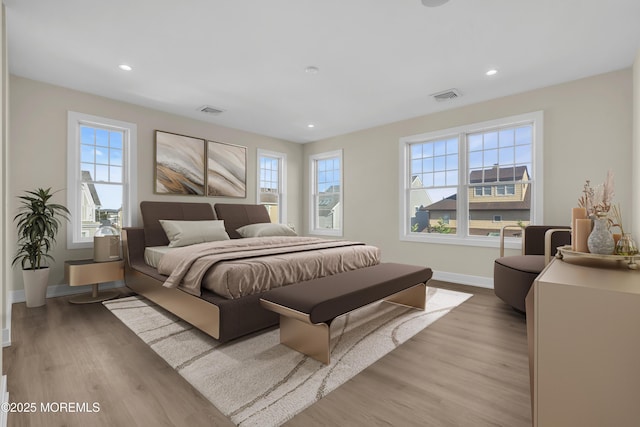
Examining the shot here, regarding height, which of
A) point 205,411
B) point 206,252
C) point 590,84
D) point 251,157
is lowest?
point 205,411

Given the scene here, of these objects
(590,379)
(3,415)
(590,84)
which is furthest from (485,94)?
(3,415)

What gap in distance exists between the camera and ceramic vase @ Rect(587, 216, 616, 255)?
1482mm

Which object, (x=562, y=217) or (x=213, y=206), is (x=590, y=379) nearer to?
(x=562, y=217)

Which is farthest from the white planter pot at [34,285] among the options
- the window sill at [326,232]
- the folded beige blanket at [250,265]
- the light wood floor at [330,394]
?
the window sill at [326,232]

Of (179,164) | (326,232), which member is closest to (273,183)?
(326,232)

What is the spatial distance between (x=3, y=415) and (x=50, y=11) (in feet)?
8.78

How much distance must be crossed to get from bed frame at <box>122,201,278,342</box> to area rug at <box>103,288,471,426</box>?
131 mm

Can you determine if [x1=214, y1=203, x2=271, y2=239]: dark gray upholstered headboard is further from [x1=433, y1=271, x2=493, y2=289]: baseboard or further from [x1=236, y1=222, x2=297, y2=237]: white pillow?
[x1=433, y1=271, x2=493, y2=289]: baseboard

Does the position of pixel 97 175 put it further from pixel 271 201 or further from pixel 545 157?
pixel 545 157

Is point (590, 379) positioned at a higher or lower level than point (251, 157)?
lower

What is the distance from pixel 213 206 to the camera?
5039 millimetres

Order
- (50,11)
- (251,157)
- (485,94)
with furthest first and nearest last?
(251,157) → (485,94) → (50,11)

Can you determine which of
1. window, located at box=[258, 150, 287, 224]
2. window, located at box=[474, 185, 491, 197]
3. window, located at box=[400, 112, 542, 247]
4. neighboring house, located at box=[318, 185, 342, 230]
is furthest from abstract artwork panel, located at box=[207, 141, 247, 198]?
window, located at box=[474, 185, 491, 197]

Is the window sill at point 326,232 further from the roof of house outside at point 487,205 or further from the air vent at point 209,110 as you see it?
the air vent at point 209,110
